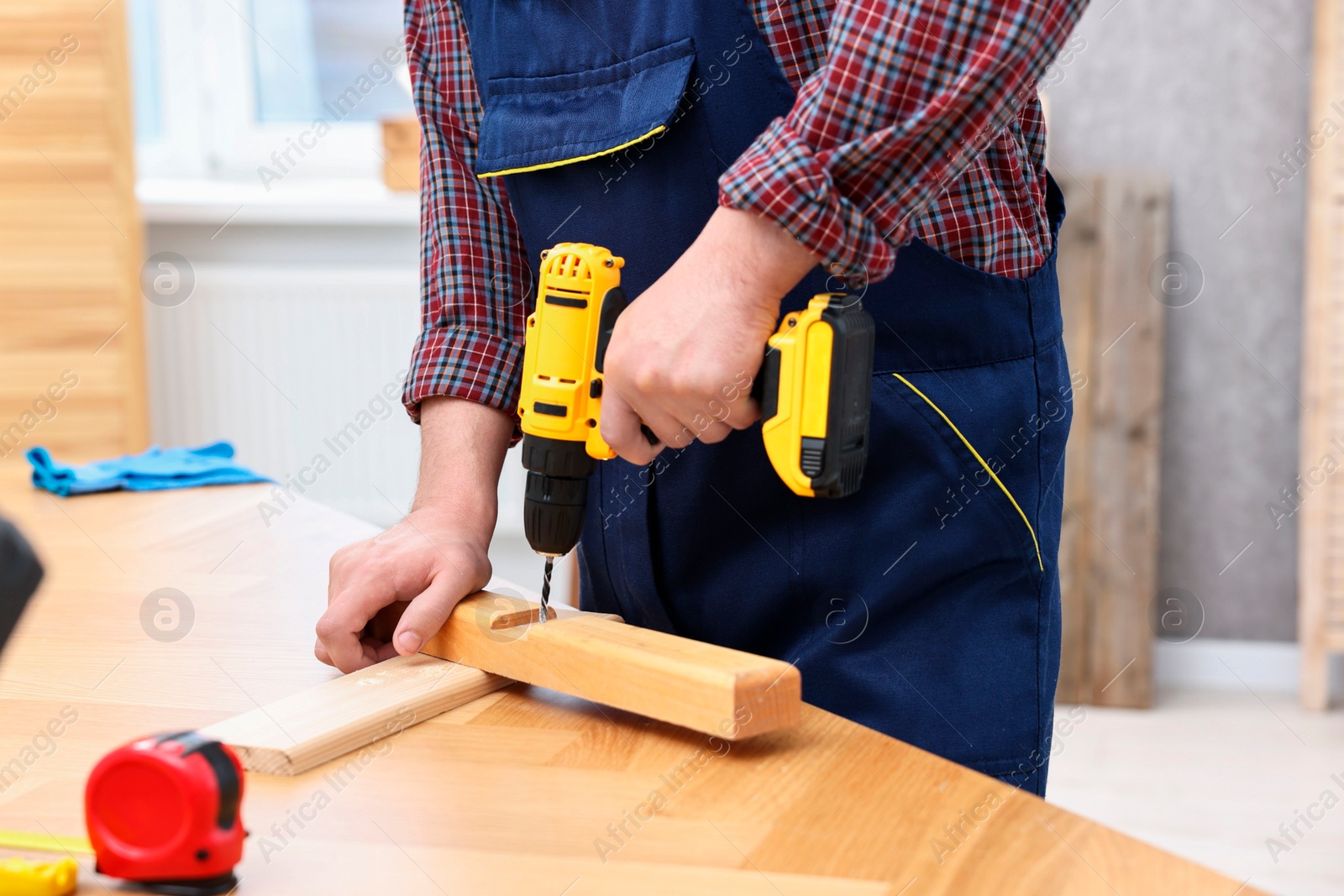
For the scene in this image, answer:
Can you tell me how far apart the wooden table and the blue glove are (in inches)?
26.2

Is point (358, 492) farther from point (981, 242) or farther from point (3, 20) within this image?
point (981, 242)

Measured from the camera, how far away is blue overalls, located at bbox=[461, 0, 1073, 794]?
0.89 meters

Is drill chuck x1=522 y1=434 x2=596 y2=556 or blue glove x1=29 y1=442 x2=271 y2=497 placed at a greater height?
drill chuck x1=522 y1=434 x2=596 y2=556

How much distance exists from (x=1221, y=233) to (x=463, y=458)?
2.43m

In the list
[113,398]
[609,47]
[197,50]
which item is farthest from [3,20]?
[609,47]

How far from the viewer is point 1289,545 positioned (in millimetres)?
2939

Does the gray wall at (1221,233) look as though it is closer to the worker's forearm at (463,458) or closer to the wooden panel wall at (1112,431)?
the wooden panel wall at (1112,431)

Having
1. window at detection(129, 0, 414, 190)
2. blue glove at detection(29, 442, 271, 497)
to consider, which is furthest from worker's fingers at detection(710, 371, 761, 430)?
window at detection(129, 0, 414, 190)

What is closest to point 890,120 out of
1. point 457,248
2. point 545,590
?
point 545,590

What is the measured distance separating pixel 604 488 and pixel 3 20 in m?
2.61

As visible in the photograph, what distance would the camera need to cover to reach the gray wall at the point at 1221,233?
9.23ft

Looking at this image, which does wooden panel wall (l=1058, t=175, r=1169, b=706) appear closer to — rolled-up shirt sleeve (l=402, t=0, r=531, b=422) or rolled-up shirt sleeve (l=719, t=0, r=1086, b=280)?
rolled-up shirt sleeve (l=402, t=0, r=531, b=422)

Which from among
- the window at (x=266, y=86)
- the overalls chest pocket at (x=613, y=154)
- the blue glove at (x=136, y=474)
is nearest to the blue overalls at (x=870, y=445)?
the overalls chest pocket at (x=613, y=154)

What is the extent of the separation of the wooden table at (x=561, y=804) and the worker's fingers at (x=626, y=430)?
0.59 feet
